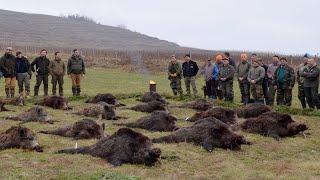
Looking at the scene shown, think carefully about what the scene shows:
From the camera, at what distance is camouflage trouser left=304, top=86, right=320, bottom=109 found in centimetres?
1933

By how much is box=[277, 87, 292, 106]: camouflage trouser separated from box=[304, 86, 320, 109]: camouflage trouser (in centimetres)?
73

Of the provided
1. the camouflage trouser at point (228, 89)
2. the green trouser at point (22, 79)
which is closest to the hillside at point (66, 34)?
the green trouser at point (22, 79)

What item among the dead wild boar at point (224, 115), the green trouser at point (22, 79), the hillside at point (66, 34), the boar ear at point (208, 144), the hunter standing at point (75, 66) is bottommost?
the boar ear at point (208, 144)

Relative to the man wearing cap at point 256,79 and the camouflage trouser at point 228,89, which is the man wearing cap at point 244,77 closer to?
the man wearing cap at point 256,79

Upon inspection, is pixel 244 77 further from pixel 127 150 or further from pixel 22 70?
pixel 127 150

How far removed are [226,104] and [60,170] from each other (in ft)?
37.5

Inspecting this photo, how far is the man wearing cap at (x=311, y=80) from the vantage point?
62.2 ft

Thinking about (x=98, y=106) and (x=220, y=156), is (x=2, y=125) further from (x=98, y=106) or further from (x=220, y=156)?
(x=220, y=156)

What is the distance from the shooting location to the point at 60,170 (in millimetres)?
9844

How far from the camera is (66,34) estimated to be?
126375 mm

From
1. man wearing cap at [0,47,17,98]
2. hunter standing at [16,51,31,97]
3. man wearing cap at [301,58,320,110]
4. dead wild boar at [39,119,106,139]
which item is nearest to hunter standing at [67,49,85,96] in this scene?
hunter standing at [16,51,31,97]

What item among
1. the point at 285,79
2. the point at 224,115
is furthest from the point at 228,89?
the point at 224,115

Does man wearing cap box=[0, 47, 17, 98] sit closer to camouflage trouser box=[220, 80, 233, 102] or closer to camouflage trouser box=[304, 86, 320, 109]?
camouflage trouser box=[220, 80, 233, 102]

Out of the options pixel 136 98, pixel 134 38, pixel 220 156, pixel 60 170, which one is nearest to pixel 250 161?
pixel 220 156
